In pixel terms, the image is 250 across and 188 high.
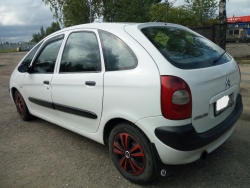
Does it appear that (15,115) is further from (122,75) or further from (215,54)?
(215,54)

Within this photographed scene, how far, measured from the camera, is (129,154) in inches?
95.9

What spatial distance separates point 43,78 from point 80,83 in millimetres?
963

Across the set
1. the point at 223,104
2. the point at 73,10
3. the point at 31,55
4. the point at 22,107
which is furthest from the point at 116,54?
the point at 73,10

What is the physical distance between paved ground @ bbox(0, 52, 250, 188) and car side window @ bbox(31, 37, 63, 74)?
1081 mm

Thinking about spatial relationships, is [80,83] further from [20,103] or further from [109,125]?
[20,103]

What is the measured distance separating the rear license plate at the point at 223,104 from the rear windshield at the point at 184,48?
14.8 inches

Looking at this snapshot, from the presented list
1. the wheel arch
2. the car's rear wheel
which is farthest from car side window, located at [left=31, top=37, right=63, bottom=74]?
the wheel arch

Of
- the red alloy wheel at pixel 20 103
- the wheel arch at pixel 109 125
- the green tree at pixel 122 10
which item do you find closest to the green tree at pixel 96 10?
the green tree at pixel 122 10

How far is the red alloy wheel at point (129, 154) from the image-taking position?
235cm

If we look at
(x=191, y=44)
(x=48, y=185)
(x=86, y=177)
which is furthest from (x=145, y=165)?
(x=191, y=44)

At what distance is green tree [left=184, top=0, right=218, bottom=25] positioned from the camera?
2272 centimetres

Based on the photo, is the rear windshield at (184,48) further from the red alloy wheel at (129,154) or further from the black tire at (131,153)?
the red alloy wheel at (129,154)

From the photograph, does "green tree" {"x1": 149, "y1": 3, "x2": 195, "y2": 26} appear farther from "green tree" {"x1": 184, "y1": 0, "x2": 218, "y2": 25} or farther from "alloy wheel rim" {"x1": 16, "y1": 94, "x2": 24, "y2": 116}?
"alloy wheel rim" {"x1": 16, "y1": 94, "x2": 24, "y2": 116}

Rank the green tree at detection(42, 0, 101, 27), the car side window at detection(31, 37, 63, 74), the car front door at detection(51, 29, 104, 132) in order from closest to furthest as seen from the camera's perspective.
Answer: the car front door at detection(51, 29, 104, 132), the car side window at detection(31, 37, 63, 74), the green tree at detection(42, 0, 101, 27)
